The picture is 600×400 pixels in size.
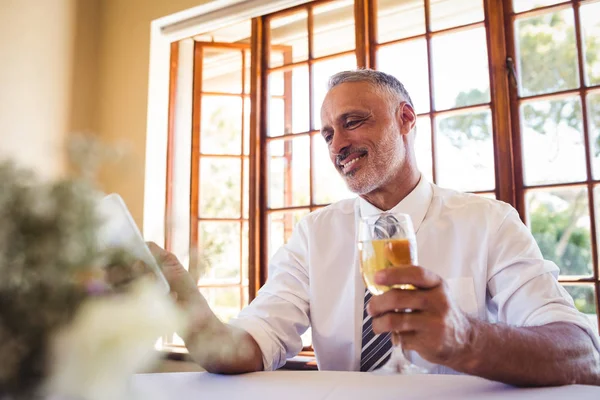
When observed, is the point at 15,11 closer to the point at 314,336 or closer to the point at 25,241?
the point at 314,336

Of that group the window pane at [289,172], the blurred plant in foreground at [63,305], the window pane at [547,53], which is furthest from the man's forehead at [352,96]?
the blurred plant in foreground at [63,305]

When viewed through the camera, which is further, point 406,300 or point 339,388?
point 339,388

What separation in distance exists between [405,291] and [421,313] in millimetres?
41

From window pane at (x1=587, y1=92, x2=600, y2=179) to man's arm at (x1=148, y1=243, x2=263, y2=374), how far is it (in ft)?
5.22

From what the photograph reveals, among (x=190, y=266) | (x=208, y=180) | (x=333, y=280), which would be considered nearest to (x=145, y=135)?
(x=208, y=180)

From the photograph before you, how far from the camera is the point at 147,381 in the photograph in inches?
35.2

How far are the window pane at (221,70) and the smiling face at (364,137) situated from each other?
1.48 m

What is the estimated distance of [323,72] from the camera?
263 centimetres

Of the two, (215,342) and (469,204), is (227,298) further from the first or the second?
(215,342)

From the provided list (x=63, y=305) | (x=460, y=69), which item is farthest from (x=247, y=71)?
(x=63, y=305)

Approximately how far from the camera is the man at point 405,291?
73 cm

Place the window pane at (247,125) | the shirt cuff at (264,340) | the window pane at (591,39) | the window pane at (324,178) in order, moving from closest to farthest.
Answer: the shirt cuff at (264,340) → the window pane at (591,39) → the window pane at (324,178) → the window pane at (247,125)

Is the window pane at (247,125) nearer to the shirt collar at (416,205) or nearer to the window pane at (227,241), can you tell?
the window pane at (227,241)

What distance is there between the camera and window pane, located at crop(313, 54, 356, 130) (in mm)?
2570
